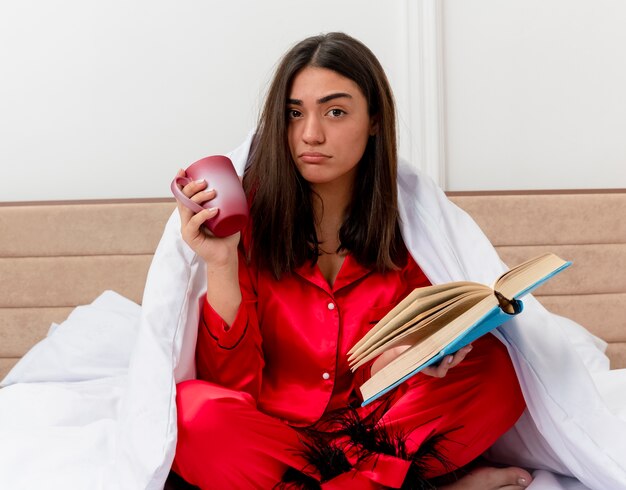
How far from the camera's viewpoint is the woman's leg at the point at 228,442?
1440 mm

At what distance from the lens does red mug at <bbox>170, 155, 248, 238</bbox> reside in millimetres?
1415

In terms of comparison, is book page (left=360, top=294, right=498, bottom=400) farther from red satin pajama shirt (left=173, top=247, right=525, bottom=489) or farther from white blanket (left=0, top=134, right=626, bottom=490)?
white blanket (left=0, top=134, right=626, bottom=490)

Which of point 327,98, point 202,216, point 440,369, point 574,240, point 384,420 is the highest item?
point 327,98

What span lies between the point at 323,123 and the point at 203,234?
0.38 meters

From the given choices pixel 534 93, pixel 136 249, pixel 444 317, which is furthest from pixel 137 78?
pixel 444 317

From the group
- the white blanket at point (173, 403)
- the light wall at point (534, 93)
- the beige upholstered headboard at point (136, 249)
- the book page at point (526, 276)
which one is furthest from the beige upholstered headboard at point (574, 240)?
the book page at point (526, 276)

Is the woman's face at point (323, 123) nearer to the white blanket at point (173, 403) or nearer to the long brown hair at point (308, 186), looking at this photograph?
the long brown hair at point (308, 186)

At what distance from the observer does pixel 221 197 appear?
4.64ft

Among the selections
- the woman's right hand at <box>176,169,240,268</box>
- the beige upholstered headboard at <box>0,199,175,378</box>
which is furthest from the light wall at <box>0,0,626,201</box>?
the woman's right hand at <box>176,169,240,268</box>

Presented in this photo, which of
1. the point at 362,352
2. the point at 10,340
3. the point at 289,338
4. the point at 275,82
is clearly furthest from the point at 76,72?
the point at 362,352

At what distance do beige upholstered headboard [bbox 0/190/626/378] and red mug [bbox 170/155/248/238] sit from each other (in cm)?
111

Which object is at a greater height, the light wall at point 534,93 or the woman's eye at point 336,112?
the woman's eye at point 336,112

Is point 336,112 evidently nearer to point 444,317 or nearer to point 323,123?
point 323,123

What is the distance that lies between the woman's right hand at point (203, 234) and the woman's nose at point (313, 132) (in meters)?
0.26
